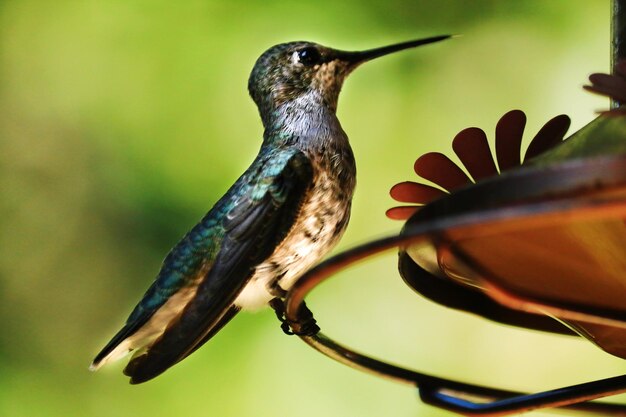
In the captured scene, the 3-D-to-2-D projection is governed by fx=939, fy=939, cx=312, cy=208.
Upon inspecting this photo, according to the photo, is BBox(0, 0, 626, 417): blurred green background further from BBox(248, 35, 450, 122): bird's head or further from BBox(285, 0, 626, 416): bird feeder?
BBox(285, 0, 626, 416): bird feeder

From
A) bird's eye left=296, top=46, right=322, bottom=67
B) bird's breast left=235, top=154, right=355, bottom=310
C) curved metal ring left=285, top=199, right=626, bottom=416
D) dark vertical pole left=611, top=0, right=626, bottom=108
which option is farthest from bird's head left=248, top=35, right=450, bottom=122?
curved metal ring left=285, top=199, right=626, bottom=416

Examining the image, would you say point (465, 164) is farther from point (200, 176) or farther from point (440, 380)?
point (200, 176)

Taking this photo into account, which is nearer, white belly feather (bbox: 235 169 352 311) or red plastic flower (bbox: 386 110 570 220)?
red plastic flower (bbox: 386 110 570 220)

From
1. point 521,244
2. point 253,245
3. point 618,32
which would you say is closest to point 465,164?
point 521,244

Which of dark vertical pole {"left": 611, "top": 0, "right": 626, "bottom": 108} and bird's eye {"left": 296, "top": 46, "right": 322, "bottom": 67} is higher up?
dark vertical pole {"left": 611, "top": 0, "right": 626, "bottom": 108}

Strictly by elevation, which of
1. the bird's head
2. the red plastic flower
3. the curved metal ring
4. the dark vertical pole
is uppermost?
the dark vertical pole

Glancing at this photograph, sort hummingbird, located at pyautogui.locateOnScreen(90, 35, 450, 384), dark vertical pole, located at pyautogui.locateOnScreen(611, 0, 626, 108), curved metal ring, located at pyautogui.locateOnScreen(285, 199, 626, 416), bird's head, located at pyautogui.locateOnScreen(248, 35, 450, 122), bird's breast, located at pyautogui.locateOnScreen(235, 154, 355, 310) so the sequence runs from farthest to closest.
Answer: bird's head, located at pyautogui.locateOnScreen(248, 35, 450, 122) < bird's breast, located at pyautogui.locateOnScreen(235, 154, 355, 310) < hummingbird, located at pyautogui.locateOnScreen(90, 35, 450, 384) < dark vertical pole, located at pyautogui.locateOnScreen(611, 0, 626, 108) < curved metal ring, located at pyautogui.locateOnScreen(285, 199, 626, 416)

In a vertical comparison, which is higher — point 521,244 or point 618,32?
point 618,32

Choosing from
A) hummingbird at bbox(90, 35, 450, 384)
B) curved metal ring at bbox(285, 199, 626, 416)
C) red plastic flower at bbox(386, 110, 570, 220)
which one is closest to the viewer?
curved metal ring at bbox(285, 199, 626, 416)

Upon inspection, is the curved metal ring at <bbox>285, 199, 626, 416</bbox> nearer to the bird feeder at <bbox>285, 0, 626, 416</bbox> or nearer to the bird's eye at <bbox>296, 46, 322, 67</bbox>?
the bird feeder at <bbox>285, 0, 626, 416</bbox>
